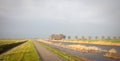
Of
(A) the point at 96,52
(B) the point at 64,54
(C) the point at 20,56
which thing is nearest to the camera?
(C) the point at 20,56

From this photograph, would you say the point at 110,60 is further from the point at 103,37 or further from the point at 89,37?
the point at 89,37

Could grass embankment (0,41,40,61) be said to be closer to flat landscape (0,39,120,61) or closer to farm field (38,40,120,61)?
flat landscape (0,39,120,61)

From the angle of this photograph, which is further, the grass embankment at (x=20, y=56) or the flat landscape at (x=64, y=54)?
the grass embankment at (x=20, y=56)

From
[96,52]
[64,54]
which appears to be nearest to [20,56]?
[64,54]

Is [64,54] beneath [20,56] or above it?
above

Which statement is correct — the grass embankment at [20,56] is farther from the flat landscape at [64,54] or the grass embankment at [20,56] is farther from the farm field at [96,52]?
the farm field at [96,52]

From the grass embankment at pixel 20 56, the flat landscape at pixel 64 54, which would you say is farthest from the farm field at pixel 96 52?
the grass embankment at pixel 20 56

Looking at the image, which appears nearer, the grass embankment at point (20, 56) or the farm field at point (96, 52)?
the grass embankment at point (20, 56)

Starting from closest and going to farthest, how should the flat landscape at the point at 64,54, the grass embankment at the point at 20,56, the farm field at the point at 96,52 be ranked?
the flat landscape at the point at 64,54 < the grass embankment at the point at 20,56 < the farm field at the point at 96,52

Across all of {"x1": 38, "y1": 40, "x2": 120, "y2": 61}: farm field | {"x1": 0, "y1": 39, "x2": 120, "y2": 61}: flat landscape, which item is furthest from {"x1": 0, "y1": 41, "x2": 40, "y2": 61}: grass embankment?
{"x1": 38, "y1": 40, "x2": 120, "y2": 61}: farm field

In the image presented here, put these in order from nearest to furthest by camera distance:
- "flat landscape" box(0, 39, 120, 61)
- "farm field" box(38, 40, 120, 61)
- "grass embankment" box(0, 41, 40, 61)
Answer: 1. "flat landscape" box(0, 39, 120, 61)
2. "grass embankment" box(0, 41, 40, 61)
3. "farm field" box(38, 40, 120, 61)

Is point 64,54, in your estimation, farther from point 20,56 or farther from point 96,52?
point 96,52

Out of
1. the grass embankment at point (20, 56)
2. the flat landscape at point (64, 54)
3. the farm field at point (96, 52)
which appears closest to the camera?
the flat landscape at point (64, 54)

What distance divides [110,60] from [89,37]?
13405cm
